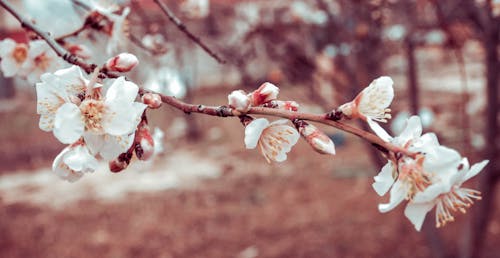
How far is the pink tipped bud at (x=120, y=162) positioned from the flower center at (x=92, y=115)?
0.06 m

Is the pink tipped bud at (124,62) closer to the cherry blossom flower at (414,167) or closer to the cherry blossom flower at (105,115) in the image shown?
the cherry blossom flower at (105,115)

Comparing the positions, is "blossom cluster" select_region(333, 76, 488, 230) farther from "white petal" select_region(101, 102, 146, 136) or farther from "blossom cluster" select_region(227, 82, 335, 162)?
"white petal" select_region(101, 102, 146, 136)

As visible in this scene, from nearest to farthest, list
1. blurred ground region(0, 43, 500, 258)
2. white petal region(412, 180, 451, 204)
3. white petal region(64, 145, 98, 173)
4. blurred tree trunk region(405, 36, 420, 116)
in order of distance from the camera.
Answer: white petal region(412, 180, 451, 204), white petal region(64, 145, 98, 173), blurred tree trunk region(405, 36, 420, 116), blurred ground region(0, 43, 500, 258)

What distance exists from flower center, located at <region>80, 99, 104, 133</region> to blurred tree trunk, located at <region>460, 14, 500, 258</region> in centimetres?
209

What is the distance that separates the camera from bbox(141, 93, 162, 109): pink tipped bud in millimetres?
814

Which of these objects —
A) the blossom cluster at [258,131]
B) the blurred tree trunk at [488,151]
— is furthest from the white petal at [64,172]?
the blurred tree trunk at [488,151]

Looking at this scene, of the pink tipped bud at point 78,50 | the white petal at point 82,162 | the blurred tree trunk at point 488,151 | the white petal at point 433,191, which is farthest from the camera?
the blurred tree trunk at point 488,151

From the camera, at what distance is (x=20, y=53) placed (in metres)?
1.35

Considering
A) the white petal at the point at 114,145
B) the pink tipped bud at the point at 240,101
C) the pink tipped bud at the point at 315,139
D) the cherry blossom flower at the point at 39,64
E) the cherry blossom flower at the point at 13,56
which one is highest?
the cherry blossom flower at the point at 13,56

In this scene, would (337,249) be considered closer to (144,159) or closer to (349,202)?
(349,202)

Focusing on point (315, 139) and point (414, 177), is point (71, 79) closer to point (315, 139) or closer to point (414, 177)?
point (315, 139)

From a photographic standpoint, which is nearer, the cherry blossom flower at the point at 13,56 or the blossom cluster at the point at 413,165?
the blossom cluster at the point at 413,165

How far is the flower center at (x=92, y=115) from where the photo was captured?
851 millimetres

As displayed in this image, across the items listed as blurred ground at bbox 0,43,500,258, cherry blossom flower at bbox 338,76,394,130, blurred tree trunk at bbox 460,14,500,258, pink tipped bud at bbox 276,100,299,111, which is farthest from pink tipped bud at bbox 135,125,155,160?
blurred ground at bbox 0,43,500,258
